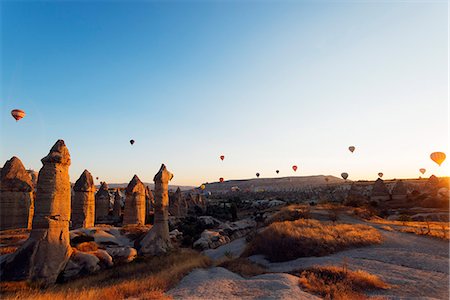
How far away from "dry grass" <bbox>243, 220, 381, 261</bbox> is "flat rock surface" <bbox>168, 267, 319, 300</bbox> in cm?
489

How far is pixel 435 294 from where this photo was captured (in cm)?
845

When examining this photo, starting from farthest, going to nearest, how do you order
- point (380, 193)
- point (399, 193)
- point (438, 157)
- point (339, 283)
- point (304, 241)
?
point (380, 193), point (399, 193), point (438, 157), point (304, 241), point (339, 283)

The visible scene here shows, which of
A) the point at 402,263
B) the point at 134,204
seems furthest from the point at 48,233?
the point at 134,204

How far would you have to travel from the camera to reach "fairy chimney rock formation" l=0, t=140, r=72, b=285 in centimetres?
1255

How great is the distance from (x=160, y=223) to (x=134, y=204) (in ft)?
31.1

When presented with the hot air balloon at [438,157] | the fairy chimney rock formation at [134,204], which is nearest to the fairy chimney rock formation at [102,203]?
the fairy chimney rock formation at [134,204]

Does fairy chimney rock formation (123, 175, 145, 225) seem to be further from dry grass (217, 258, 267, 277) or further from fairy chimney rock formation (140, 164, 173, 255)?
dry grass (217, 258, 267, 277)

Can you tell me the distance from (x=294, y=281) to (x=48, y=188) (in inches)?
445

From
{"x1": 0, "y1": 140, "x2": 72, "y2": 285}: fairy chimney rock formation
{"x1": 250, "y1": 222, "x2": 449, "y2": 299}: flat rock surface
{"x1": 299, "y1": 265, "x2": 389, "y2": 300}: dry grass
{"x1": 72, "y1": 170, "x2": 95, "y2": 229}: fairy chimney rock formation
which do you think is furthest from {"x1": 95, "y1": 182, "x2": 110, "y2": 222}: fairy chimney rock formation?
{"x1": 299, "y1": 265, "x2": 389, "y2": 300}: dry grass

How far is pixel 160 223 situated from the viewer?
20297 millimetres

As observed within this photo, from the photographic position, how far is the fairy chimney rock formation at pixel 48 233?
12555mm

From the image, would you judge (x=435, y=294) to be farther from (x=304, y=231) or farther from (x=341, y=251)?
(x=304, y=231)

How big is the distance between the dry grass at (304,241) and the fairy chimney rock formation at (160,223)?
6217mm

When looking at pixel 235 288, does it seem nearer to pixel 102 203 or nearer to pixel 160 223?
pixel 160 223
